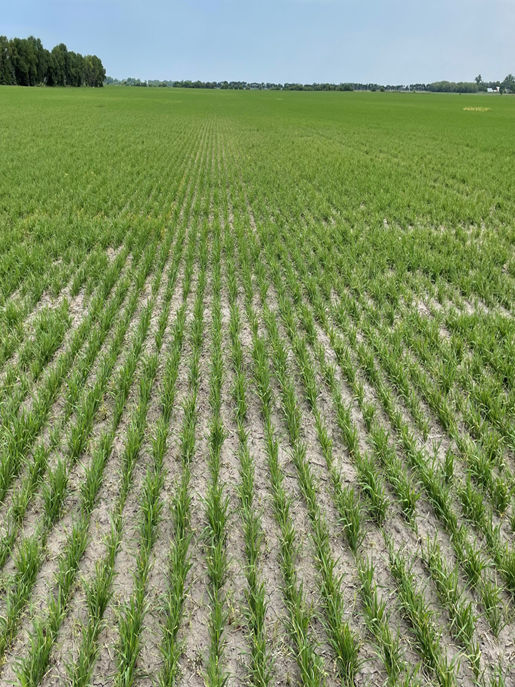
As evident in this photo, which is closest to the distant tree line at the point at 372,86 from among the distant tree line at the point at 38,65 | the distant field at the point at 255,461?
the distant tree line at the point at 38,65

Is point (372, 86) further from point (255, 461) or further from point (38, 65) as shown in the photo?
point (255, 461)

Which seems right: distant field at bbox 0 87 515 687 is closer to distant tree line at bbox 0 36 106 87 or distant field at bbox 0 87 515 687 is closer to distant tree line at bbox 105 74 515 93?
distant tree line at bbox 0 36 106 87

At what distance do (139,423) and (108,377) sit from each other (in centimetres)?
89

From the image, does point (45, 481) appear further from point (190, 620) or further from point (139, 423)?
point (190, 620)

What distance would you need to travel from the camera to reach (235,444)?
3273 mm

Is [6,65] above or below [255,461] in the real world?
above

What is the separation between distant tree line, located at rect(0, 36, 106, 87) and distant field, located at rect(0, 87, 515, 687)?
106 m

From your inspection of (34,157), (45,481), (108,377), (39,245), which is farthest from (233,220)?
(34,157)

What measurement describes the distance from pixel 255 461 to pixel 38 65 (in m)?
120

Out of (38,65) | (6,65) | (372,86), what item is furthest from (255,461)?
(372,86)

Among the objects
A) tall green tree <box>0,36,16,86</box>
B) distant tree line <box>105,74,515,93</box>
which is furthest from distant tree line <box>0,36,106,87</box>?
distant tree line <box>105,74,515,93</box>

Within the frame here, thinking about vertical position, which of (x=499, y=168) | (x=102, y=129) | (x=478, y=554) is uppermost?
(x=102, y=129)

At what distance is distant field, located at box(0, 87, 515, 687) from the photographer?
6.41ft

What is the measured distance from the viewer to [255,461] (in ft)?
10.2
